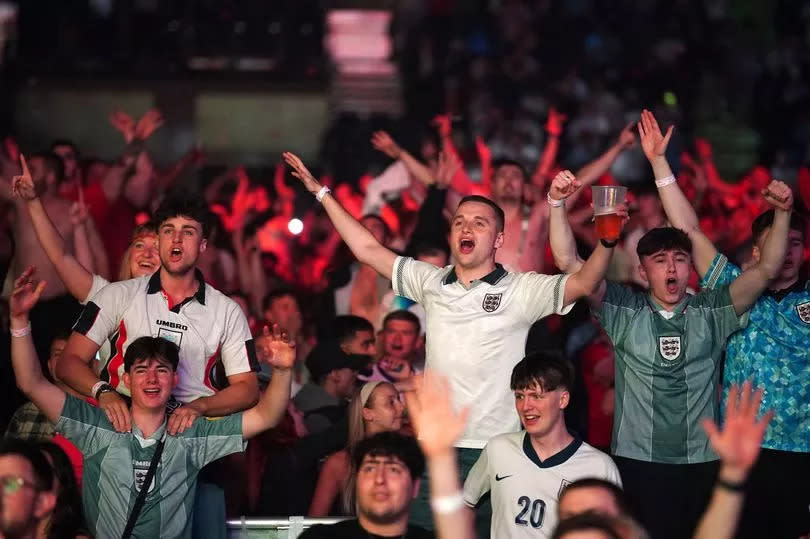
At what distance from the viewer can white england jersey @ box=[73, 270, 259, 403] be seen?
20.0ft

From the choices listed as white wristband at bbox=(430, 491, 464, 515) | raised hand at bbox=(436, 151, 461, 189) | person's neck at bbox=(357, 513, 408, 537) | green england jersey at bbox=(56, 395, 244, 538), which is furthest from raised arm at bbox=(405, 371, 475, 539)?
raised hand at bbox=(436, 151, 461, 189)

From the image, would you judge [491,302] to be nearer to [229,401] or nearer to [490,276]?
[490,276]

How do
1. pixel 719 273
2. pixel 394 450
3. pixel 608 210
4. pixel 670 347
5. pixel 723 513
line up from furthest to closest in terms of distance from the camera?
pixel 719 273 → pixel 670 347 → pixel 608 210 → pixel 394 450 → pixel 723 513

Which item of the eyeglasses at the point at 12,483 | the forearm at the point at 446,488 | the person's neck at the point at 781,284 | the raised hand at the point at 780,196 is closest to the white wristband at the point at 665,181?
the raised hand at the point at 780,196

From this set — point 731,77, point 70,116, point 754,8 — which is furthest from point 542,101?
point 70,116

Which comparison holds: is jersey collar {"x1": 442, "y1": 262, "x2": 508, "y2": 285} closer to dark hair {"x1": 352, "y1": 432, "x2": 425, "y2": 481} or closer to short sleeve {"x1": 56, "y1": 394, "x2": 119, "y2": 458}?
dark hair {"x1": 352, "y1": 432, "x2": 425, "y2": 481}

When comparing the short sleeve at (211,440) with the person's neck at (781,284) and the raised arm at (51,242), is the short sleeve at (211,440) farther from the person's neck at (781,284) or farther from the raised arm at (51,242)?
the person's neck at (781,284)

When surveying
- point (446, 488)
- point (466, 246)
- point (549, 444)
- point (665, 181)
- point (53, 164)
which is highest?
point (53, 164)

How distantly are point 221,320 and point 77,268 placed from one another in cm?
87

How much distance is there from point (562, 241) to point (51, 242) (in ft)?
7.72

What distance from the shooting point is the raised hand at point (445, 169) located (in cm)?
860

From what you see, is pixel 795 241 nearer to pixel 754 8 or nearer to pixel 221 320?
pixel 221 320

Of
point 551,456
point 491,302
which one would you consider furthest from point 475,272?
point 551,456

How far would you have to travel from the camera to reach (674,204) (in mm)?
6426
